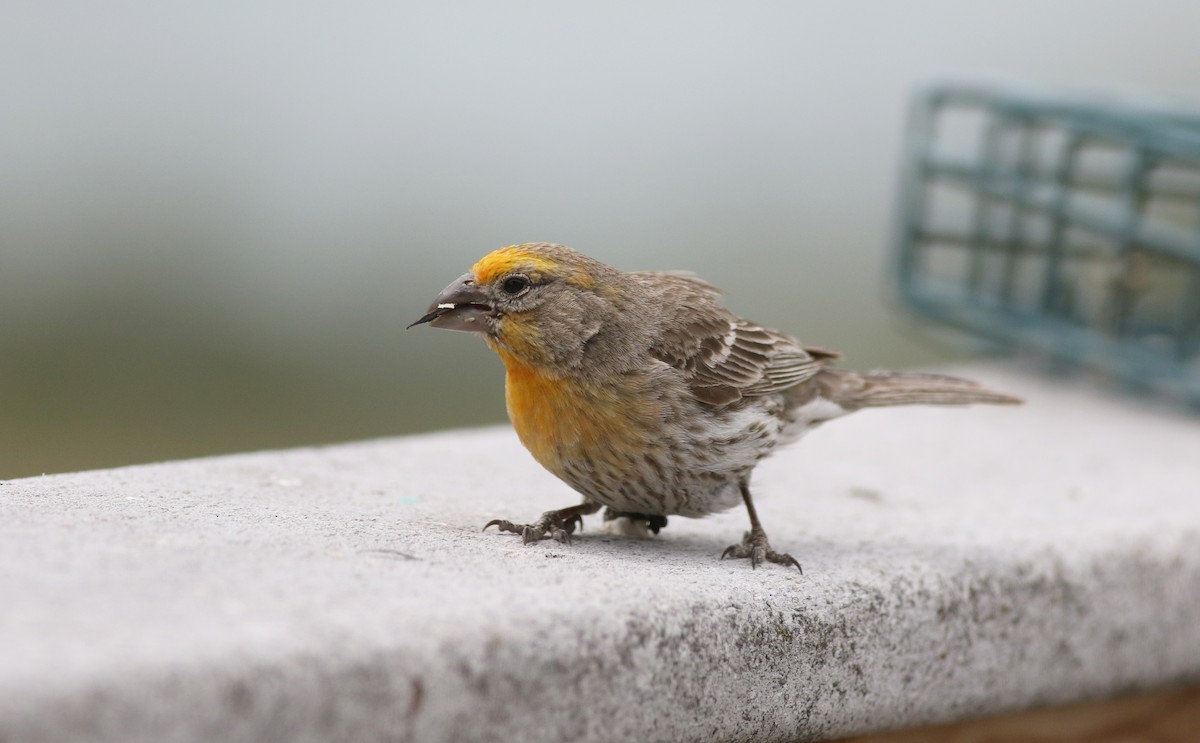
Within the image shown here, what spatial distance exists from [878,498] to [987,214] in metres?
2.23

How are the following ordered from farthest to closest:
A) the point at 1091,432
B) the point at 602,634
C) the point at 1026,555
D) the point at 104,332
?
the point at 104,332, the point at 1091,432, the point at 1026,555, the point at 602,634

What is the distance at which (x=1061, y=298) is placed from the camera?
20.0 ft

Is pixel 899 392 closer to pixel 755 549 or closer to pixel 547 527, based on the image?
pixel 755 549

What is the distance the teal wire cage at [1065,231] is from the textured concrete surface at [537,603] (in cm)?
110

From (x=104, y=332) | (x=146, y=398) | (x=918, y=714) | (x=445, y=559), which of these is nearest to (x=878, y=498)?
(x=918, y=714)

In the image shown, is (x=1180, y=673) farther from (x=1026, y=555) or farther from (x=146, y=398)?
(x=146, y=398)

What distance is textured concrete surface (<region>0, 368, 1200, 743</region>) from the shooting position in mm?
2059

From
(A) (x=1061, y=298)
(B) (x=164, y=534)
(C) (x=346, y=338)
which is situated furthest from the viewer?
(C) (x=346, y=338)

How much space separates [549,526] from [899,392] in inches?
51.6

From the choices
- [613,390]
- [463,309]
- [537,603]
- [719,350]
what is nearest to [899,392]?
[719,350]

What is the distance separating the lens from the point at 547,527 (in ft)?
11.0

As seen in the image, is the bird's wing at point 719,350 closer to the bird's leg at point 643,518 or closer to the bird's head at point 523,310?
the bird's head at point 523,310

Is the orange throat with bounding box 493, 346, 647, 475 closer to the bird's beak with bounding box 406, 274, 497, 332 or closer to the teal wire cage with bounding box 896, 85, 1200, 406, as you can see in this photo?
the bird's beak with bounding box 406, 274, 497, 332

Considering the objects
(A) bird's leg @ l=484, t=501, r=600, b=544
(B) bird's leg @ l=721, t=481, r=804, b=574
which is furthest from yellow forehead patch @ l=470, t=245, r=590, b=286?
(B) bird's leg @ l=721, t=481, r=804, b=574
